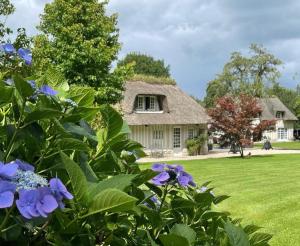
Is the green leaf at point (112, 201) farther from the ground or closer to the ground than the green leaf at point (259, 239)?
farther from the ground

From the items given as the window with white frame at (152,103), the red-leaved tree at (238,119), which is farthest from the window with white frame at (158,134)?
the red-leaved tree at (238,119)

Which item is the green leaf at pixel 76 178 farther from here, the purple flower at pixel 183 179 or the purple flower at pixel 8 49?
the purple flower at pixel 8 49

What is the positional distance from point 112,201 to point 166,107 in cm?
3731

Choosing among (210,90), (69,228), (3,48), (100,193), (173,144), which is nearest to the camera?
(100,193)

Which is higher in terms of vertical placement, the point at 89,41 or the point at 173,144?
the point at 89,41

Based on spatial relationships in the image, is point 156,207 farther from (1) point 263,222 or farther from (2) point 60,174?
(1) point 263,222

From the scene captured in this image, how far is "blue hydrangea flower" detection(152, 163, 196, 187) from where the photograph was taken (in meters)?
1.46

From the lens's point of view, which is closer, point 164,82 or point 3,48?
point 3,48

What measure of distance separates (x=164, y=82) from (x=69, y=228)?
39.9m

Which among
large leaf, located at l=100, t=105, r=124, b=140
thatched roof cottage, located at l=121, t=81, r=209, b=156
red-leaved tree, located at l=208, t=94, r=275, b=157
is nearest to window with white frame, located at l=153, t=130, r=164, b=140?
thatched roof cottage, located at l=121, t=81, r=209, b=156

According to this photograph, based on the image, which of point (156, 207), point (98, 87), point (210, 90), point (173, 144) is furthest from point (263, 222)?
point (210, 90)

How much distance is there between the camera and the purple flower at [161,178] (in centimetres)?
146

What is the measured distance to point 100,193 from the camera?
41.0 inches

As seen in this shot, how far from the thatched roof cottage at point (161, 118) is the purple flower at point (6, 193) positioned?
34.3 m
